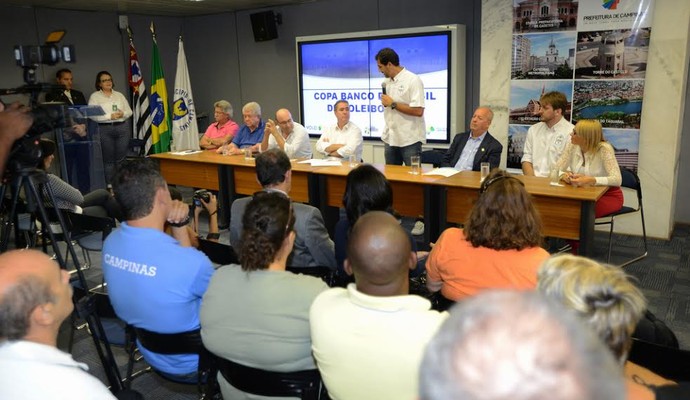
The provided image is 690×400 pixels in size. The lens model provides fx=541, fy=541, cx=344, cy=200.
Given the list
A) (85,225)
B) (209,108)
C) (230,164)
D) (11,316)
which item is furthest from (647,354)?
(209,108)

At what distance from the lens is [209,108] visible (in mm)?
8945

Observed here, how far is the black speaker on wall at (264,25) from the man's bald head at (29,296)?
6696mm

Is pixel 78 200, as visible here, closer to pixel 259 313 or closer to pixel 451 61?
pixel 259 313

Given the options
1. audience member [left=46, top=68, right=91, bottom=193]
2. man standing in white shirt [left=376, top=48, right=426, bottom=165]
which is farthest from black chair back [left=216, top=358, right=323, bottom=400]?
audience member [left=46, top=68, right=91, bottom=193]

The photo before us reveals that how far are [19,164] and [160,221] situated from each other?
71cm

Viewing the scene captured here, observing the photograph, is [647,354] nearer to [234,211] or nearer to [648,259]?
[234,211]

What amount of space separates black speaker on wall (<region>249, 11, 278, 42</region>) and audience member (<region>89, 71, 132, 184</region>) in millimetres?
2120

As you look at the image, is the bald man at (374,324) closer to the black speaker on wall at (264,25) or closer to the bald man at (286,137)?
the bald man at (286,137)

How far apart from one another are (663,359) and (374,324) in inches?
33.5

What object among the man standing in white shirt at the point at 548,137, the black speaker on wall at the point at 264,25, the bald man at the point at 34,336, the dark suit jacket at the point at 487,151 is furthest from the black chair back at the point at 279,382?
the black speaker on wall at the point at 264,25

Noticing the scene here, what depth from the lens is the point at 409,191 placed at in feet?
14.8

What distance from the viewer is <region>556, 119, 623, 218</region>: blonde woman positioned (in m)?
3.87

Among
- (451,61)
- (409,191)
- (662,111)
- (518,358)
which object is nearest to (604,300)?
(518,358)

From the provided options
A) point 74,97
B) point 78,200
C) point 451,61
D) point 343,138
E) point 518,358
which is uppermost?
point 451,61
